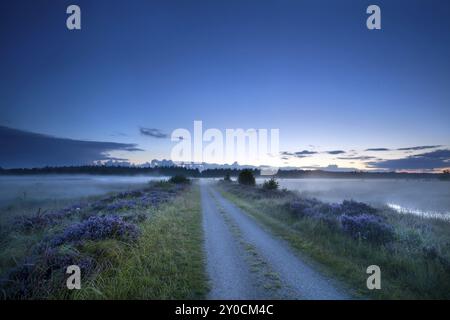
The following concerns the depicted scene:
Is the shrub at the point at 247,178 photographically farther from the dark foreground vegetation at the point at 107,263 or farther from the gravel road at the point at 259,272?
the dark foreground vegetation at the point at 107,263

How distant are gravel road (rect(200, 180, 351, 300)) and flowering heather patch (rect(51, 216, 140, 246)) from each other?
11.2 feet

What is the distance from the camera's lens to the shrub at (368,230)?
11.5 m

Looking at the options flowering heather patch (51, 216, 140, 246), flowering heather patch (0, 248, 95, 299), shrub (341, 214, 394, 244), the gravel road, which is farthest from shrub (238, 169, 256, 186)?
flowering heather patch (0, 248, 95, 299)

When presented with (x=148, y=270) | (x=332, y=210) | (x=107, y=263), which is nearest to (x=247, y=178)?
(x=332, y=210)

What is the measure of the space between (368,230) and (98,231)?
12.4m

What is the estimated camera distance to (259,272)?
26.6 ft

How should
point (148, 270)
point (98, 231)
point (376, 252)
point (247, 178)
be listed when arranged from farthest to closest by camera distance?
point (247, 178), point (376, 252), point (98, 231), point (148, 270)

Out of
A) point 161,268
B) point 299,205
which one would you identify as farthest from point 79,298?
point 299,205

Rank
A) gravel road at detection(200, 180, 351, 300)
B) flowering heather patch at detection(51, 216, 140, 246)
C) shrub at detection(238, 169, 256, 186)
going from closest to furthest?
gravel road at detection(200, 180, 351, 300), flowering heather patch at detection(51, 216, 140, 246), shrub at detection(238, 169, 256, 186)

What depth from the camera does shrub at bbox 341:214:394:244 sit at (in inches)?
454

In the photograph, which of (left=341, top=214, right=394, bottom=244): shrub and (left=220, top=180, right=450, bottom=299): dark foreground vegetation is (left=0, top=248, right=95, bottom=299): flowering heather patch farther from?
(left=341, top=214, right=394, bottom=244): shrub

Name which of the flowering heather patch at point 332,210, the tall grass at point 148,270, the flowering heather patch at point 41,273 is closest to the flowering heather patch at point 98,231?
the tall grass at point 148,270

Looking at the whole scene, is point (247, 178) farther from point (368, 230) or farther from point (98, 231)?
point (98, 231)
